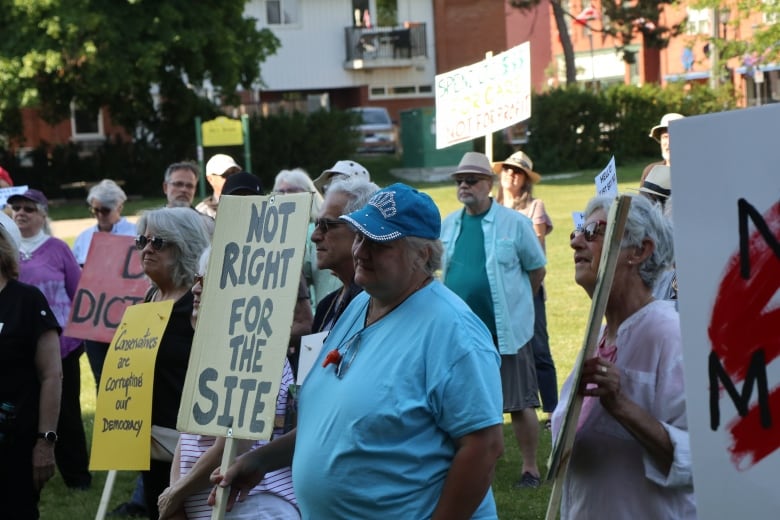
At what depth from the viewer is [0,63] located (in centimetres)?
3059

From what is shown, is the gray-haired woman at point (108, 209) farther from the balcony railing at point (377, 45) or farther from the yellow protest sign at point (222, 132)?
the balcony railing at point (377, 45)

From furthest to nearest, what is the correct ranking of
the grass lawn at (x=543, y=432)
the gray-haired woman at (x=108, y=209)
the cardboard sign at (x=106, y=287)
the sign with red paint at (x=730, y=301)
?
the gray-haired woman at (x=108, y=209) < the grass lawn at (x=543, y=432) < the cardboard sign at (x=106, y=287) < the sign with red paint at (x=730, y=301)

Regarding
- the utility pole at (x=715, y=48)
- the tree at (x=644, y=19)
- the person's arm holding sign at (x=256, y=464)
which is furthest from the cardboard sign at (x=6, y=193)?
the tree at (x=644, y=19)

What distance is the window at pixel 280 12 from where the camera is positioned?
52750 mm

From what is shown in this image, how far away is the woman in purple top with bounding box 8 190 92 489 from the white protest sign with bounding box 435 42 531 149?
299cm

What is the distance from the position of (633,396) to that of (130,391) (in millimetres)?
2403

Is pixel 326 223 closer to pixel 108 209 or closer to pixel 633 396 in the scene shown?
pixel 633 396

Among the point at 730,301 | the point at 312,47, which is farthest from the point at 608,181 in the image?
the point at 312,47

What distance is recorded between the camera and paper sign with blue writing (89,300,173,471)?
5.02 m

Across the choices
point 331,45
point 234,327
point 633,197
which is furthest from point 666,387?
point 331,45

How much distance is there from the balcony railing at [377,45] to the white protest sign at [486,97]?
44.2 metres

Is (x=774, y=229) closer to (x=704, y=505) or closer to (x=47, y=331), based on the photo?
(x=704, y=505)

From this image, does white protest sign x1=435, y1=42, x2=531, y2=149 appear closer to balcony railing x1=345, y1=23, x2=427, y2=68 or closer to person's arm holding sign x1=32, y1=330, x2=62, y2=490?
person's arm holding sign x1=32, y1=330, x2=62, y2=490

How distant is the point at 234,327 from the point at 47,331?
183 centimetres
